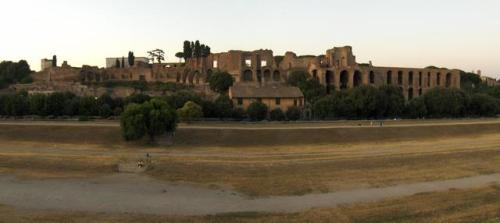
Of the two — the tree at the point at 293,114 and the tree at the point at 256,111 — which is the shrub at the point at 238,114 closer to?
the tree at the point at 256,111

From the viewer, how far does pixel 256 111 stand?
5484 centimetres

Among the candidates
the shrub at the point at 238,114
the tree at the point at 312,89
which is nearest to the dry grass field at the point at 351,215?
the shrub at the point at 238,114

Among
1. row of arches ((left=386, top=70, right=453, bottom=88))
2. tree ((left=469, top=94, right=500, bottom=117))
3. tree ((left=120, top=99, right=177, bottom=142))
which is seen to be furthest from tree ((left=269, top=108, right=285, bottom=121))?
row of arches ((left=386, top=70, right=453, bottom=88))

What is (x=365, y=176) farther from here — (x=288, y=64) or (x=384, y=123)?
(x=288, y=64)

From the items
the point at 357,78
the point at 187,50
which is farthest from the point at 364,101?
the point at 187,50

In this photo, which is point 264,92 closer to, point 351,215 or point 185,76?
point 185,76

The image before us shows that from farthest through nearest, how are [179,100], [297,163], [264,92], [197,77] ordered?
[197,77] → [264,92] → [179,100] → [297,163]

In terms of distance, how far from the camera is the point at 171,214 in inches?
733

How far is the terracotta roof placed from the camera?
60.5 metres

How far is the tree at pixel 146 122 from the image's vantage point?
3769 centimetres

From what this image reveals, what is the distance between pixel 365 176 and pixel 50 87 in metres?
64.8

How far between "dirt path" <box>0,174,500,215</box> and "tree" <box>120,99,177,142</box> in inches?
465

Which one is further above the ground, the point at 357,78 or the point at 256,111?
the point at 357,78

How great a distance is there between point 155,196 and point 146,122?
17.1m
